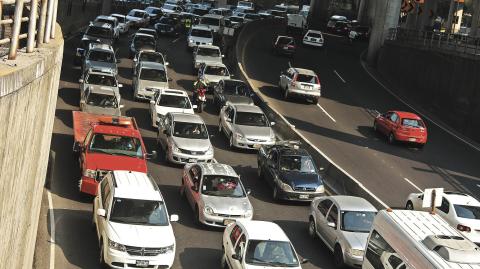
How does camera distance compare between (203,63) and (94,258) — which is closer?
(94,258)

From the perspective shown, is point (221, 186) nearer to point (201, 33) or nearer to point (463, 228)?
point (463, 228)

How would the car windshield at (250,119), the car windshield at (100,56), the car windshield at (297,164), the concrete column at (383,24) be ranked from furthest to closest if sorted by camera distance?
the concrete column at (383,24), the car windshield at (100,56), the car windshield at (250,119), the car windshield at (297,164)

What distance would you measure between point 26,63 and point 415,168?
22927mm

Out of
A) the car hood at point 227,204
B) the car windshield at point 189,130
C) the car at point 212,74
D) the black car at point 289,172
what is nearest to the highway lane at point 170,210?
the black car at point 289,172

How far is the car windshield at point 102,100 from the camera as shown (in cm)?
2850

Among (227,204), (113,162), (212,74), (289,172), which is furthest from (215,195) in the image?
(212,74)

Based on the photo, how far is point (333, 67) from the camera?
181 ft

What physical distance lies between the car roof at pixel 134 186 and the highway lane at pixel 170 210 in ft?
4.75

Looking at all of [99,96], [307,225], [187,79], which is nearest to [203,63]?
[187,79]

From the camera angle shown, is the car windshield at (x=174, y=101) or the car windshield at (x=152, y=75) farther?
the car windshield at (x=152, y=75)

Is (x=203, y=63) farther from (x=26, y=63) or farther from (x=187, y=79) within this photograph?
(x=26, y=63)

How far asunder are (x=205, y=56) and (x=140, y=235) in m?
28.3

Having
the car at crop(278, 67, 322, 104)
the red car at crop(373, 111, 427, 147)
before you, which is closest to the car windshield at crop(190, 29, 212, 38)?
the car at crop(278, 67, 322, 104)

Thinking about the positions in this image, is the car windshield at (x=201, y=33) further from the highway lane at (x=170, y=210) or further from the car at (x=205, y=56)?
the highway lane at (x=170, y=210)
